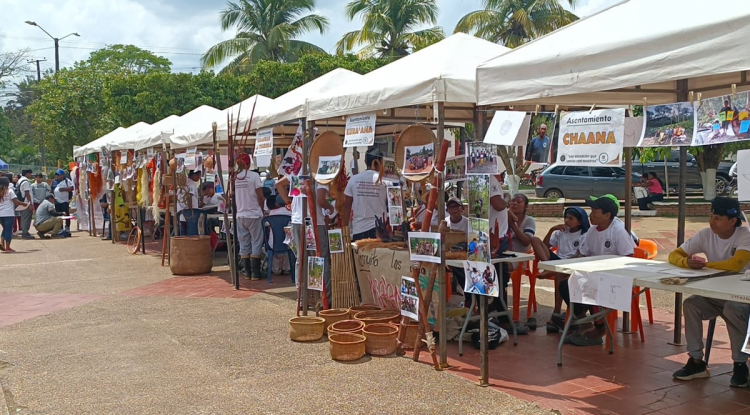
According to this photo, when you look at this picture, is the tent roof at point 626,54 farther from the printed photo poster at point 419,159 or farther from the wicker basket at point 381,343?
the wicker basket at point 381,343

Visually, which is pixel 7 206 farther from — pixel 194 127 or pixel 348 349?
pixel 348 349

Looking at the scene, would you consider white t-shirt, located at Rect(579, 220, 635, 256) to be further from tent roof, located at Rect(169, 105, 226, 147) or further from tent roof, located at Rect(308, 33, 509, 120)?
tent roof, located at Rect(169, 105, 226, 147)

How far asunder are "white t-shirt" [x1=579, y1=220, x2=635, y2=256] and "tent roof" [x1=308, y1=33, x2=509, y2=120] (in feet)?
5.86

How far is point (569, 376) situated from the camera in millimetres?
5184

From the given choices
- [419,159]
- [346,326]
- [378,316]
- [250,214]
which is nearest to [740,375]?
[419,159]

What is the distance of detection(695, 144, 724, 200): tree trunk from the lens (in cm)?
1894

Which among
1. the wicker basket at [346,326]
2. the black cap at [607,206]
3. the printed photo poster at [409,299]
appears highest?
the black cap at [607,206]

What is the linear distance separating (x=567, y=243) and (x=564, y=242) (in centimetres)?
4

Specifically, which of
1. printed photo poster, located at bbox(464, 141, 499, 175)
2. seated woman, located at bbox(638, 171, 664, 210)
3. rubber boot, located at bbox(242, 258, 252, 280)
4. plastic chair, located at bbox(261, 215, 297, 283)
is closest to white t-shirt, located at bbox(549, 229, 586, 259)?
printed photo poster, located at bbox(464, 141, 499, 175)

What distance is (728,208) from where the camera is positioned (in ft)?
16.0

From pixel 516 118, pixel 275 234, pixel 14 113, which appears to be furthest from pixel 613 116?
pixel 14 113

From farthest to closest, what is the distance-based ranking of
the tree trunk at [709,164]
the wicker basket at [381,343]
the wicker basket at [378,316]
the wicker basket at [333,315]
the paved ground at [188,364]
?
1. the tree trunk at [709,164]
2. the wicker basket at [333,315]
3. the wicker basket at [378,316]
4. the wicker basket at [381,343]
5. the paved ground at [188,364]

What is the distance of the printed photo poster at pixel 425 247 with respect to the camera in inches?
212

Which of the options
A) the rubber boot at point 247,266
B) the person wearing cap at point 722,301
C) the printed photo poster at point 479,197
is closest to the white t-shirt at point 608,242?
the person wearing cap at point 722,301
